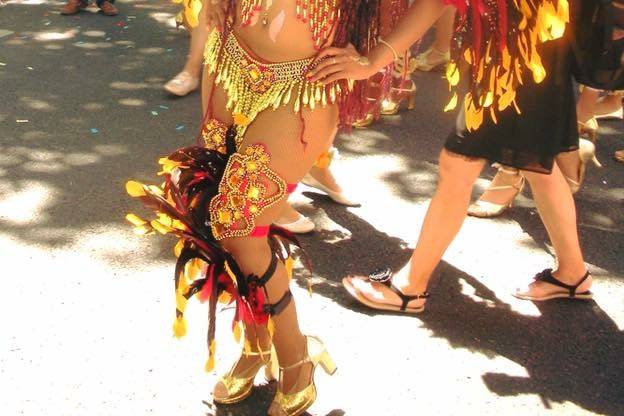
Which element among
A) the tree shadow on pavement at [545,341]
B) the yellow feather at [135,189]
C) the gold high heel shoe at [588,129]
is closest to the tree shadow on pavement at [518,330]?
the tree shadow on pavement at [545,341]

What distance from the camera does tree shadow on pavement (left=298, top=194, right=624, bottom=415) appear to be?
113 inches

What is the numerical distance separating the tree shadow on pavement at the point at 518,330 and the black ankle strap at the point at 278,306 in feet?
2.89

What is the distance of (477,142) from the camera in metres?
2.94

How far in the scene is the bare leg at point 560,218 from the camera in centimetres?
317

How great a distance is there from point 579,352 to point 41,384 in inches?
78.2

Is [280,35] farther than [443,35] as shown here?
No

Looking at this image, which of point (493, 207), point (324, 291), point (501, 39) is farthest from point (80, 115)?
point (501, 39)

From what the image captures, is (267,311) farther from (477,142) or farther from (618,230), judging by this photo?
(618,230)

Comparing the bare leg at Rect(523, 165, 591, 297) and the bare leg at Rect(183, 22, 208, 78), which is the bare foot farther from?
the bare leg at Rect(183, 22, 208, 78)

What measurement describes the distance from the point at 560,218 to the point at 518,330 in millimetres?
481

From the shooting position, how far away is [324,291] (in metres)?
3.39

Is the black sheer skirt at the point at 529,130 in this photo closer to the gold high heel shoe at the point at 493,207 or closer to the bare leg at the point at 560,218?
the bare leg at the point at 560,218

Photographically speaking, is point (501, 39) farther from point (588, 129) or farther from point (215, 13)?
point (588, 129)

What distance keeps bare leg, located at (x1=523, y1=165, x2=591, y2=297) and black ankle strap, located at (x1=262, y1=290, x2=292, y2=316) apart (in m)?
1.26
